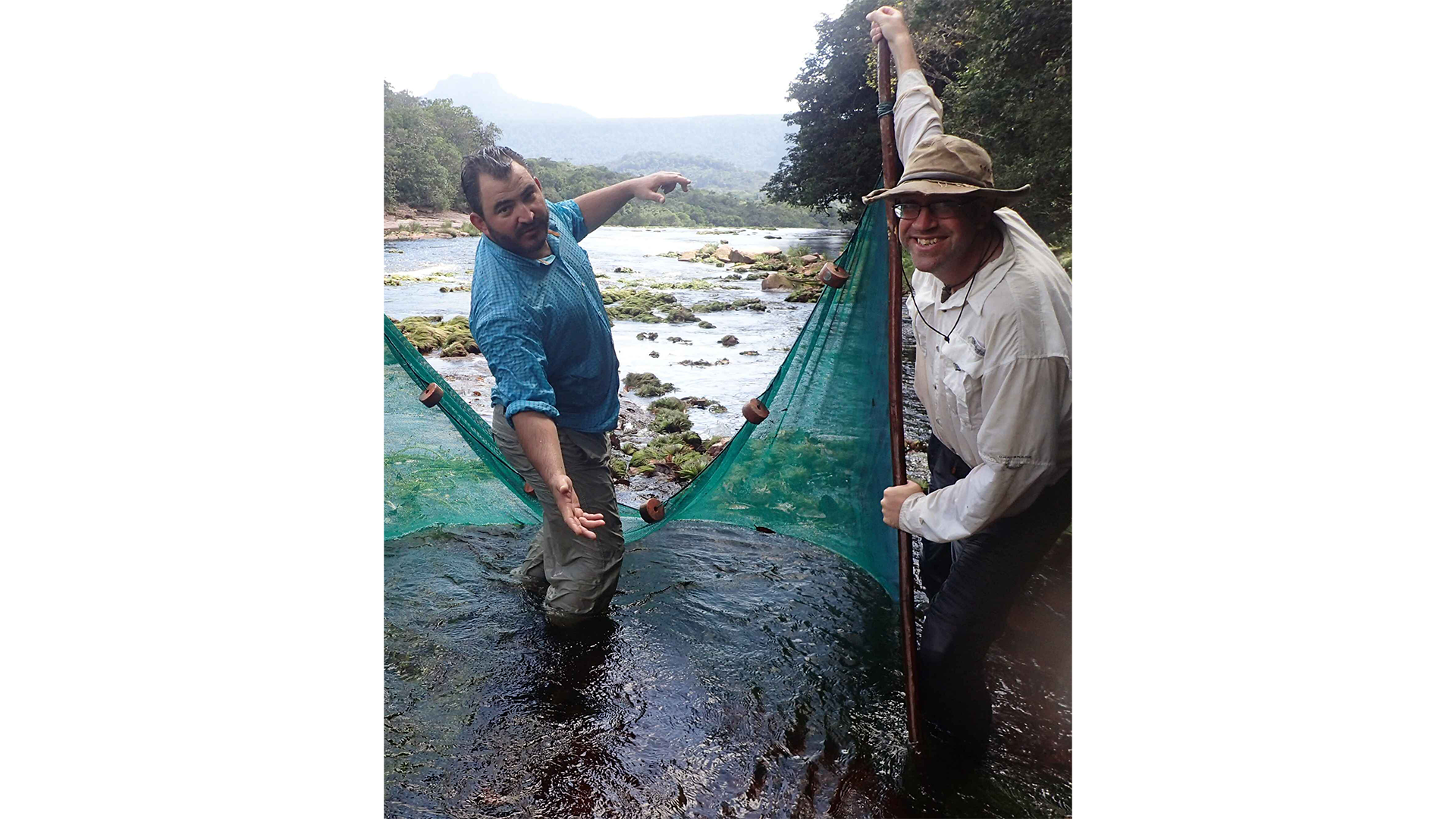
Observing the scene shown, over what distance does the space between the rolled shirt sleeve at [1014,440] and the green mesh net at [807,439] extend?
0.49 meters

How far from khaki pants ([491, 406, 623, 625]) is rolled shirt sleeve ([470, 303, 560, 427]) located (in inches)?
7.5

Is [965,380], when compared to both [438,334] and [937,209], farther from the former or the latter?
[438,334]

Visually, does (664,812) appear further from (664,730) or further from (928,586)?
(928,586)

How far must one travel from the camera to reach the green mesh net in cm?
246

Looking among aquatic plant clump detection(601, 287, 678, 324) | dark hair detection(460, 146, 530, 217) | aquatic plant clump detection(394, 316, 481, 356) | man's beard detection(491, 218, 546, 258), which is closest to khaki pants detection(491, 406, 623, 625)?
aquatic plant clump detection(394, 316, 481, 356)

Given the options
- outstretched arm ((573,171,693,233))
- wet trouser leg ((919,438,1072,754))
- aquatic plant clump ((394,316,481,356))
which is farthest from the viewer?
aquatic plant clump ((394,316,481,356))

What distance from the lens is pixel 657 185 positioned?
8.42 feet

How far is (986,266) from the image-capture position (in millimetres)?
1992

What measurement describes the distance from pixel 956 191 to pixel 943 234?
0.33 ft

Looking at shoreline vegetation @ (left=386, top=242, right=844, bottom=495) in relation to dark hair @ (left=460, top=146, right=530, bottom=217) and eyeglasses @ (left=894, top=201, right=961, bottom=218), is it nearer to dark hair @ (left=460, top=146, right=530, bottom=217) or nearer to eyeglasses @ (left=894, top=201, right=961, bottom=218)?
dark hair @ (left=460, top=146, right=530, bottom=217)

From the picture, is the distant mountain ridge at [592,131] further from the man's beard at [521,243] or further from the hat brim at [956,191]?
the hat brim at [956,191]

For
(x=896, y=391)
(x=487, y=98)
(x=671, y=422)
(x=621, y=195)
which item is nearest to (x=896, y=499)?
(x=896, y=391)

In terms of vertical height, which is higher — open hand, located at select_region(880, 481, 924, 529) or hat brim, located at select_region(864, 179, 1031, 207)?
hat brim, located at select_region(864, 179, 1031, 207)

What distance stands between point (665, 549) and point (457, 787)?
0.86 meters
